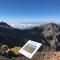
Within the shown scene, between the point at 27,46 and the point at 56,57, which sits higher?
the point at 27,46

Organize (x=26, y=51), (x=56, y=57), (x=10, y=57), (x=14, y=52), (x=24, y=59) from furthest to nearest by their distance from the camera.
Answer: (x=14, y=52) → (x=10, y=57) → (x=56, y=57) → (x=24, y=59) → (x=26, y=51)

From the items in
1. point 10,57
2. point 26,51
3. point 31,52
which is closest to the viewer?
point 31,52

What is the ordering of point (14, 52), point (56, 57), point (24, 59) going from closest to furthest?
point (24, 59) < point (56, 57) < point (14, 52)

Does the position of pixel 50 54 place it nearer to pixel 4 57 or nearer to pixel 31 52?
pixel 4 57

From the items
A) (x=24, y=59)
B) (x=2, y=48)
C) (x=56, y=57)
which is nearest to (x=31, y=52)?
(x=24, y=59)

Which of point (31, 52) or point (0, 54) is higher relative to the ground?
point (31, 52)

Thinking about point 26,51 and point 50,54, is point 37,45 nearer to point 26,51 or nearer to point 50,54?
point 26,51

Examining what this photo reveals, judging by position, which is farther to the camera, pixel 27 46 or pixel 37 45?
pixel 27 46

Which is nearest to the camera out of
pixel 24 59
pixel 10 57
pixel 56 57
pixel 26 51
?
pixel 26 51

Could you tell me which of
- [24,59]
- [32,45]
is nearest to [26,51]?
[32,45]
